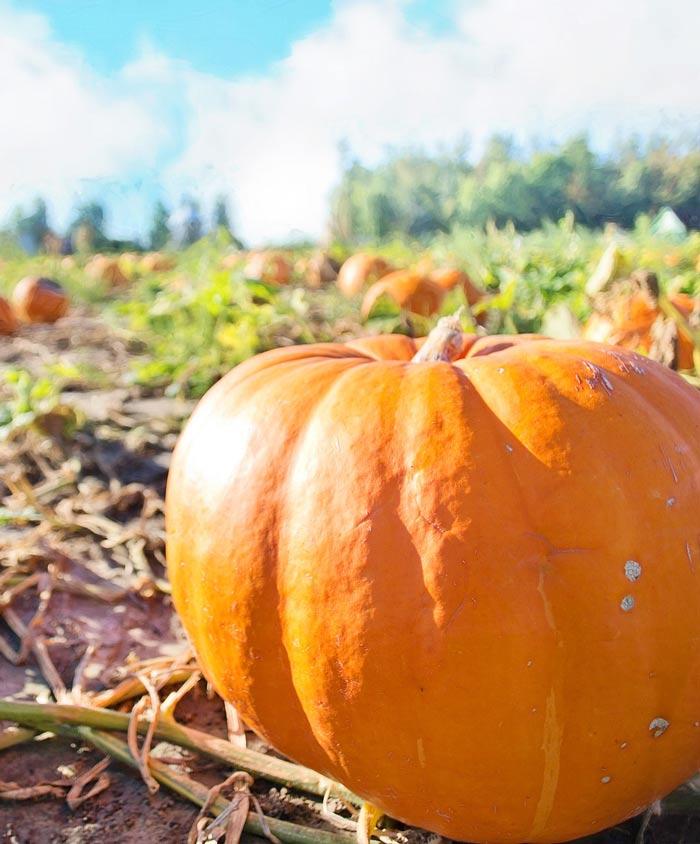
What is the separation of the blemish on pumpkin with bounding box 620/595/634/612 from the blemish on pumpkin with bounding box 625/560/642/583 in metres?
0.02

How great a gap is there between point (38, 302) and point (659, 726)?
9772mm

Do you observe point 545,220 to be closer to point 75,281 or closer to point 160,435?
point 160,435

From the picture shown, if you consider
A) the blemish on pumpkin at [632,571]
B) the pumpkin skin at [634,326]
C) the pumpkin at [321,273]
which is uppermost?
the pumpkin skin at [634,326]

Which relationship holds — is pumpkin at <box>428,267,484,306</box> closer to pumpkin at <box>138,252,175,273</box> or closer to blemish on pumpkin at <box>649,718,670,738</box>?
blemish on pumpkin at <box>649,718,670,738</box>

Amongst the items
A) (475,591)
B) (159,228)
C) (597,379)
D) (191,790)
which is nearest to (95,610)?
(191,790)

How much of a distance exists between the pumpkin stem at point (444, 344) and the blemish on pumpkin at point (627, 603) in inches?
20.9

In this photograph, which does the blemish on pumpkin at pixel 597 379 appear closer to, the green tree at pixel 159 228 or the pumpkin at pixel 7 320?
the pumpkin at pixel 7 320

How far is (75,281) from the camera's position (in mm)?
12766

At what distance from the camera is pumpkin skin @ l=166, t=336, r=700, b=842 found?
1.08 metres

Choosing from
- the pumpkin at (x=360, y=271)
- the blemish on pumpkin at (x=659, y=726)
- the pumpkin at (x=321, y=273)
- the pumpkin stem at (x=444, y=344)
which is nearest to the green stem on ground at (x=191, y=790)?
the blemish on pumpkin at (x=659, y=726)

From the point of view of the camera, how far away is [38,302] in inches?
382

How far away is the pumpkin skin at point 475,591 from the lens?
1080mm

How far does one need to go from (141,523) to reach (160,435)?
1.01m

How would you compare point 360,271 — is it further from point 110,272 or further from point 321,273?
point 110,272
